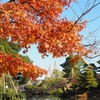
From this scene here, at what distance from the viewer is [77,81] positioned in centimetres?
4269

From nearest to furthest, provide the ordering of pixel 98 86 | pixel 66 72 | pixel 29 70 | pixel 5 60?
pixel 5 60 → pixel 29 70 → pixel 98 86 → pixel 66 72

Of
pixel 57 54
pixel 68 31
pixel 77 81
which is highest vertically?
pixel 77 81

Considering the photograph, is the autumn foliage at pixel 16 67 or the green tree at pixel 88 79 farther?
the green tree at pixel 88 79

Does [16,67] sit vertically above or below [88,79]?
below

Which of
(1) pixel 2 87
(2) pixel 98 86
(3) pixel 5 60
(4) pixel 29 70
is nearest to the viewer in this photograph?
(3) pixel 5 60

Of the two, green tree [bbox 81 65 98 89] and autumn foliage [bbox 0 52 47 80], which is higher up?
green tree [bbox 81 65 98 89]

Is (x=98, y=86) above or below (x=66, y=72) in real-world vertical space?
below

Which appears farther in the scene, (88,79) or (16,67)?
(88,79)

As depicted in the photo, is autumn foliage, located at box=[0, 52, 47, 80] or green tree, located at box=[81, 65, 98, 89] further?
green tree, located at box=[81, 65, 98, 89]

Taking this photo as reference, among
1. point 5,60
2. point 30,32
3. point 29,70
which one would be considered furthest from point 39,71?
point 30,32

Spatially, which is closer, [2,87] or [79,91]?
[2,87]

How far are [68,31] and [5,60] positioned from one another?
2.99 metres

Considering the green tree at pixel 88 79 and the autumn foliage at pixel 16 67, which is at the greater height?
the green tree at pixel 88 79

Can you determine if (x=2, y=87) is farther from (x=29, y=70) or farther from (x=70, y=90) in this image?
(x=70, y=90)
